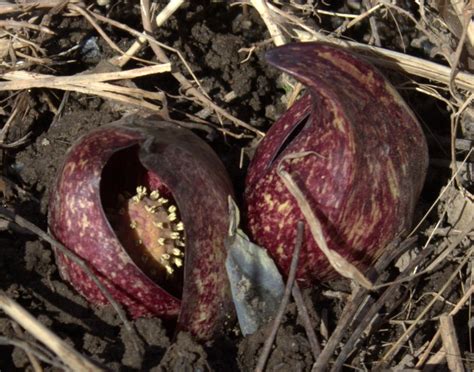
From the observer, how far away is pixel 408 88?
259 centimetres

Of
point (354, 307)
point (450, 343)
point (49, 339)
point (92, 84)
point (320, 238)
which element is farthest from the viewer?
point (92, 84)

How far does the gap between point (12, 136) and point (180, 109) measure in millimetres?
572

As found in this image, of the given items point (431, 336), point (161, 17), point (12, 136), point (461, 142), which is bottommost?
point (431, 336)

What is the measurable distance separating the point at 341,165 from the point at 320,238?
194 millimetres

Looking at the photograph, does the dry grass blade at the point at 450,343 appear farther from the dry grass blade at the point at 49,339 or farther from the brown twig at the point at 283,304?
the dry grass blade at the point at 49,339

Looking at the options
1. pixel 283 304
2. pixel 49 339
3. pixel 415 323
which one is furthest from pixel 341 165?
pixel 49 339

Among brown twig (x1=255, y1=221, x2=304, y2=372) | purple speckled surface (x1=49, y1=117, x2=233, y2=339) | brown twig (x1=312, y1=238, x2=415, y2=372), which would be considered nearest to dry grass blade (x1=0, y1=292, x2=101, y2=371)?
purple speckled surface (x1=49, y1=117, x2=233, y2=339)

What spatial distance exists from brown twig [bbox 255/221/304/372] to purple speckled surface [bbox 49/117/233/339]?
0.62ft

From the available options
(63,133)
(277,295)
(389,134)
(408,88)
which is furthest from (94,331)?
(408,88)

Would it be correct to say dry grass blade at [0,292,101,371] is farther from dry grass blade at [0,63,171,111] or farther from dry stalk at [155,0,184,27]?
dry stalk at [155,0,184,27]

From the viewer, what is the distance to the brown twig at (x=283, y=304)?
2021 millimetres

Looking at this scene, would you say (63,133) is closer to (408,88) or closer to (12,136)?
(12,136)

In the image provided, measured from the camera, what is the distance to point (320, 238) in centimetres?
199

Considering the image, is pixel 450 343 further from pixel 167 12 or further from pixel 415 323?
pixel 167 12
